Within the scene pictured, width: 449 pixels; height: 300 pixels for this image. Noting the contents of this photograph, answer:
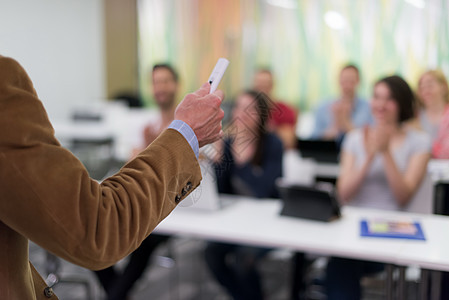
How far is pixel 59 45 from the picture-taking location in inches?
275

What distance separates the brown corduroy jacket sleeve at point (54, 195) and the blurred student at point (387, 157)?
6.33ft

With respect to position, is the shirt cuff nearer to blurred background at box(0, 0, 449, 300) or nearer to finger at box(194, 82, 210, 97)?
finger at box(194, 82, 210, 97)

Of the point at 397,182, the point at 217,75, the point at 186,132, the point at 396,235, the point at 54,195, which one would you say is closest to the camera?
the point at 54,195

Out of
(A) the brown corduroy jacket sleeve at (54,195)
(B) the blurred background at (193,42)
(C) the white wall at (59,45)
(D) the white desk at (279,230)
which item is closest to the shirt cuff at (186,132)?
(A) the brown corduroy jacket sleeve at (54,195)

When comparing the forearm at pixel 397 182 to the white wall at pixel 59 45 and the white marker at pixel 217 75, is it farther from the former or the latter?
the white wall at pixel 59 45

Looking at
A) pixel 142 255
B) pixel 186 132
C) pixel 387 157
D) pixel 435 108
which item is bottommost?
pixel 142 255

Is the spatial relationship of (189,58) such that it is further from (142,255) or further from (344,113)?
(142,255)

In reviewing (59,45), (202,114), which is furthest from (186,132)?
(59,45)

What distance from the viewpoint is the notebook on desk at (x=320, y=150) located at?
3604 millimetres

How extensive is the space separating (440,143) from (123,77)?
600 cm

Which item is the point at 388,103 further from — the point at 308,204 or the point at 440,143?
the point at 308,204

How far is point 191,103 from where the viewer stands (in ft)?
2.90

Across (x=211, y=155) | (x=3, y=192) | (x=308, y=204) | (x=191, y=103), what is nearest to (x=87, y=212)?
(x=3, y=192)

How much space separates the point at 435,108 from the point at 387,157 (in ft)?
1.21
